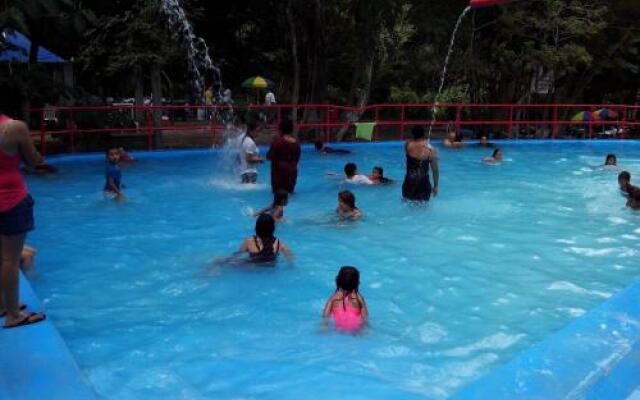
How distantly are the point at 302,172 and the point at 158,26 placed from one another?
6623 mm

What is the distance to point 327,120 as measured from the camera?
67.4ft

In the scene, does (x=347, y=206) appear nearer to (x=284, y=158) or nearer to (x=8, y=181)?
(x=284, y=158)

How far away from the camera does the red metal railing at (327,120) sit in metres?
18.0

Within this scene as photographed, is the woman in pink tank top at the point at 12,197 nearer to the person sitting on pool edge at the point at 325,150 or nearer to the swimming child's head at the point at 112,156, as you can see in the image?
the swimming child's head at the point at 112,156

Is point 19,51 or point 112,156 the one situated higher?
point 19,51

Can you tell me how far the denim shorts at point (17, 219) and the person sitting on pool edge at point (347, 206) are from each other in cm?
526

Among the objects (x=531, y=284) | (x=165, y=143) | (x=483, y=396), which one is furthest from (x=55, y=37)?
(x=483, y=396)

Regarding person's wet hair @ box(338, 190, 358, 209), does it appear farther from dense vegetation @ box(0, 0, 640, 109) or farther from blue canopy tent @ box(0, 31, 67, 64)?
dense vegetation @ box(0, 0, 640, 109)

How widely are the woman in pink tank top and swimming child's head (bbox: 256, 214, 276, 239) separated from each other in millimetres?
2740

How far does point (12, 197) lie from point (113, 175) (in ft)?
21.6

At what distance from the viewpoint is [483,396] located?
4098 mm

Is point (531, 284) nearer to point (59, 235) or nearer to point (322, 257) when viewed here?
point (322, 257)

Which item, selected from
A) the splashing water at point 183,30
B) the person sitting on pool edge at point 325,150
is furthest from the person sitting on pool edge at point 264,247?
the splashing water at point 183,30

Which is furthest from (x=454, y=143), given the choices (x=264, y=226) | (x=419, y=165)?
(x=264, y=226)
